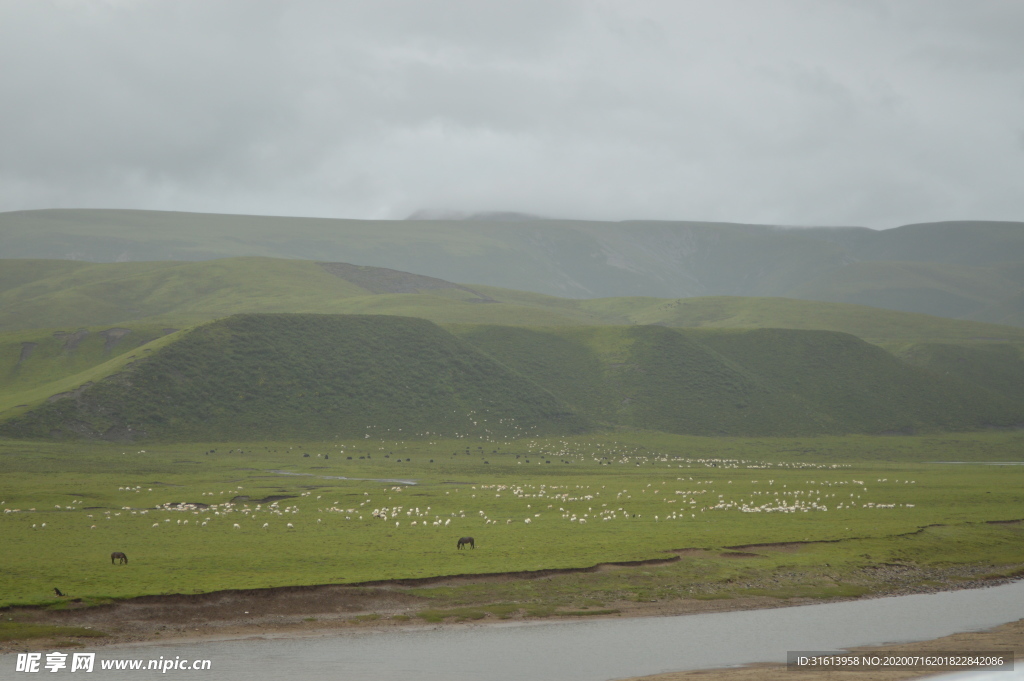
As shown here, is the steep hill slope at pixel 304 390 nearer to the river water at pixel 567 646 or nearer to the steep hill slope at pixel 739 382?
the steep hill slope at pixel 739 382

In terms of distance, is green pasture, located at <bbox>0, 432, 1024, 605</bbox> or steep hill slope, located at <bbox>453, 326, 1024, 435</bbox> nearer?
green pasture, located at <bbox>0, 432, 1024, 605</bbox>

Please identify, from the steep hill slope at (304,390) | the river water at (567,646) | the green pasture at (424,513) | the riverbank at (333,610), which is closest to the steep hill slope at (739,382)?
the steep hill slope at (304,390)

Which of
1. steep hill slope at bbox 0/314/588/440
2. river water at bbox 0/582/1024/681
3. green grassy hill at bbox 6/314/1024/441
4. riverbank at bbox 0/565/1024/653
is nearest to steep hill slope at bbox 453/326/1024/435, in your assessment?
green grassy hill at bbox 6/314/1024/441

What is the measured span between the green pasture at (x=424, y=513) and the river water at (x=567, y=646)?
4.75 metres

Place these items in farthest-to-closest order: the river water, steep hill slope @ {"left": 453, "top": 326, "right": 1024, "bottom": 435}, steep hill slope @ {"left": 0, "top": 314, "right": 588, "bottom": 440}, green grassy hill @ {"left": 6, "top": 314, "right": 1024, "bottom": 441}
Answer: steep hill slope @ {"left": 453, "top": 326, "right": 1024, "bottom": 435} < green grassy hill @ {"left": 6, "top": 314, "right": 1024, "bottom": 441} < steep hill slope @ {"left": 0, "top": 314, "right": 588, "bottom": 440} < the river water

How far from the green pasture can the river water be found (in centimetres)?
475

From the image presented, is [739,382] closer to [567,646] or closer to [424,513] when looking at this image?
[424,513]

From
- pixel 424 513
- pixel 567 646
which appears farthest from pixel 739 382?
pixel 567 646

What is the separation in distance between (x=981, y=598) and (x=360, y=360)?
12340 centimetres

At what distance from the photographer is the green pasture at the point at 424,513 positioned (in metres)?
41.9

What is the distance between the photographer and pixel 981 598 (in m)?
40.6

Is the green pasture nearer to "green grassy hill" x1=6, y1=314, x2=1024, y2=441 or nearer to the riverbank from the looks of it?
the riverbank

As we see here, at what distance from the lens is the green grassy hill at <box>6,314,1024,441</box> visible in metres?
126

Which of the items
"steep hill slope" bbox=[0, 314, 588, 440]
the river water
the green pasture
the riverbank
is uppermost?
"steep hill slope" bbox=[0, 314, 588, 440]
